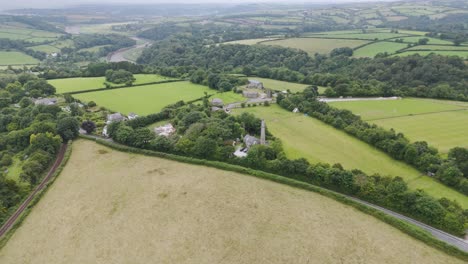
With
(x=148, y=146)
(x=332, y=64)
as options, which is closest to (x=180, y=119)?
(x=148, y=146)

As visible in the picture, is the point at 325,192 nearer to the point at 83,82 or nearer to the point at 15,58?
the point at 83,82

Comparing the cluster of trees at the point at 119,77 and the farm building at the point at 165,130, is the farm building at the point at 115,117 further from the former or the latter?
the cluster of trees at the point at 119,77

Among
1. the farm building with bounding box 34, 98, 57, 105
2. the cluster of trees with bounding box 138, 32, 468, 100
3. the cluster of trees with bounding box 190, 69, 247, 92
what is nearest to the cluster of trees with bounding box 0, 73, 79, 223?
the farm building with bounding box 34, 98, 57, 105

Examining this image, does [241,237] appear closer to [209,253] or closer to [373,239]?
[209,253]

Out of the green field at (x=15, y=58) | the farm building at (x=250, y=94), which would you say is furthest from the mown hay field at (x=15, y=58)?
A: the farm building at (x=250, y=94)

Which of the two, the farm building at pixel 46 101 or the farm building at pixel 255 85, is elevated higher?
the farm building at pixel 46 101

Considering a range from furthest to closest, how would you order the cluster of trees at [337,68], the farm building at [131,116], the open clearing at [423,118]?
the cluster of trees at [337,68]
the farm building at [131,116]
the open clearing at [423,118]

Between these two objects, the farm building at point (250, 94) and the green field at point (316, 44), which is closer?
the farm building at point (250, 94)
